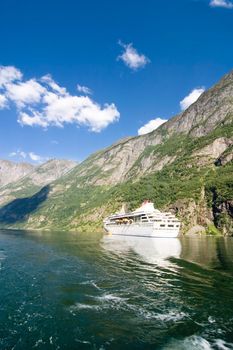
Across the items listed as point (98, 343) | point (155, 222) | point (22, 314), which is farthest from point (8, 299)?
point (155, 222)

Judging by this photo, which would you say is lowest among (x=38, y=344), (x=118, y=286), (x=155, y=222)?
(x=38, y=344)

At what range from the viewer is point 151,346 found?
29.0 meters

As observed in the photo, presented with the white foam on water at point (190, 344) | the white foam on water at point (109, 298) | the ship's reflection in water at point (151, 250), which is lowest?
the white foam on water at point (190, 344)

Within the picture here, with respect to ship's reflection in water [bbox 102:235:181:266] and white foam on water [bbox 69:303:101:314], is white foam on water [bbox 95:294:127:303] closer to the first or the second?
white foam on water [bbox 69:303:101:314]

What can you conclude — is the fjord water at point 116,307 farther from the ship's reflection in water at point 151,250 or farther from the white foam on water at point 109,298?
the ship's reflection in water at point 151,250

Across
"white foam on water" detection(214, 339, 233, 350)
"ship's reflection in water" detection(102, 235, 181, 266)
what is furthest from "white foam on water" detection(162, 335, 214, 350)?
"ship's reflection in water" detection(102, 235, 181, 266)

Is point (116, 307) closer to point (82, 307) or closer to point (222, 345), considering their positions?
point (82, 307)

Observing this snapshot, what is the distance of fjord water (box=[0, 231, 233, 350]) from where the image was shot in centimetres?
3041

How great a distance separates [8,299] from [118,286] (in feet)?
50.5

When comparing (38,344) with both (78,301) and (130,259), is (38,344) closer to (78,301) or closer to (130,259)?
(78,301)

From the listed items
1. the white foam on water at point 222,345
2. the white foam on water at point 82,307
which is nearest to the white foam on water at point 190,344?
the white foam on water at point 222,345

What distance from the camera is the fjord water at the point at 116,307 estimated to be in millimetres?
30406

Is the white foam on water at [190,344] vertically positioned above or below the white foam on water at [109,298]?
below

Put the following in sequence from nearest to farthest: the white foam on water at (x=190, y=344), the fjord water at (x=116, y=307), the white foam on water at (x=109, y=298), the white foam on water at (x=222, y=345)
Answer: the white foam on water at (x=222, y=345) < the white foam on water at (x=190, y=344) < the fjord water at (x=116, y=307) < the white foam on water at (x=109, y=298)
